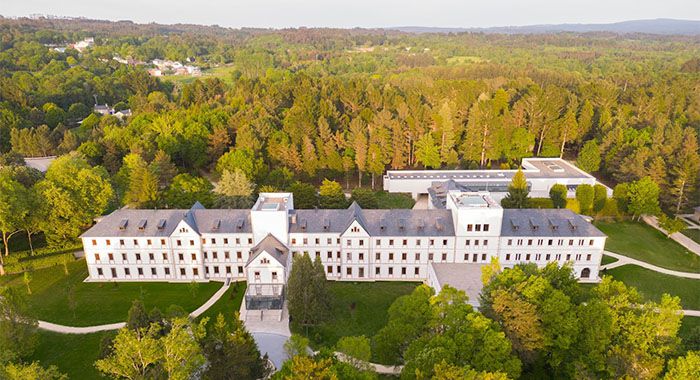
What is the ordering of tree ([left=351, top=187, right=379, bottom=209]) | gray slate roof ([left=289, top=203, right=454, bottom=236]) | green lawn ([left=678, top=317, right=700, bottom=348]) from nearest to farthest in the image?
1. green lawn ([left=678, top=317, right=700, bottom=348])
2. gray slate roof ([left=289, top=203, right=454, bottom=236])
3. tree ([left=351, top=187, right=379, bottom=209])

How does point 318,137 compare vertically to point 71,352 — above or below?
above

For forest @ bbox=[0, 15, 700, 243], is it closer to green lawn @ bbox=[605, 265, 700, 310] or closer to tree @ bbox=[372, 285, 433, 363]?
green lawn @ bbox=[605, 265, 700, 310]

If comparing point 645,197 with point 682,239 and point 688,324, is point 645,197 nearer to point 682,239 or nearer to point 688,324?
point 682,239

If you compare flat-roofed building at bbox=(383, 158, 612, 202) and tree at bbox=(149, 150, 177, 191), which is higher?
tree at bbox=(149, 150, 177, 191)

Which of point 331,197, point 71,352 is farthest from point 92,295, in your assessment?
point 331,197

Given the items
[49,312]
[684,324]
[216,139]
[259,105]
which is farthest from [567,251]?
[259,105]

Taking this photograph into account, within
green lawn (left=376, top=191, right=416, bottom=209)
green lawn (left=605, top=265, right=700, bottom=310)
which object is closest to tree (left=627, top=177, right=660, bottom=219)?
green lawn (left=605, top=265, right=700, bottom=310)
